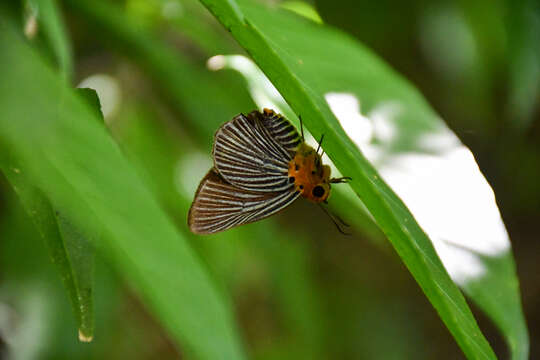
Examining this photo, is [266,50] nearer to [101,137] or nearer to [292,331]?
[101,137]

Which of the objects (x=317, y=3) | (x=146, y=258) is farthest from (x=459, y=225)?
(x=317, y=3)

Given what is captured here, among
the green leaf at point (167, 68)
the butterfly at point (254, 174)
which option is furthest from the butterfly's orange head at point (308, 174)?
the green leaf at point (167, 68)

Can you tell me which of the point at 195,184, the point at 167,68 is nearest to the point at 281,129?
the point at 167,68

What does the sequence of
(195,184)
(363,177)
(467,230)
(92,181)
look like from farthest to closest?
(195,184) → (467,230) → (363,177) → (92,181)

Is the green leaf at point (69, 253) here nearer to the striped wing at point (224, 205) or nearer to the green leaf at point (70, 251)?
the green leaf at point (70, 251)

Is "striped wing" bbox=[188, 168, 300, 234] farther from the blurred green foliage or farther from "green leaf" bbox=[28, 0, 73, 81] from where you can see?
"green leaf" bbox=[28, 0, 73, 81]

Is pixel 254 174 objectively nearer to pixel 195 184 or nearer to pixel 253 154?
pixel 253 154
